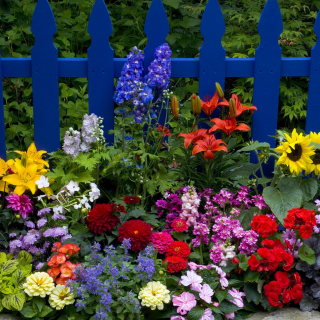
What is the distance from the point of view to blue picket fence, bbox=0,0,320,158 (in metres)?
3.10

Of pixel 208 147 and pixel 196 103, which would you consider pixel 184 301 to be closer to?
pixel 208 147

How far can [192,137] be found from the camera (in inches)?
113

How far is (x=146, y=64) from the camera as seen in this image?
3182mm

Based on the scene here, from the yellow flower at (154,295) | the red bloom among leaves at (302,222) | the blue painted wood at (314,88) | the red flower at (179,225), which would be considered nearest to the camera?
the yellow flower at (154,295)

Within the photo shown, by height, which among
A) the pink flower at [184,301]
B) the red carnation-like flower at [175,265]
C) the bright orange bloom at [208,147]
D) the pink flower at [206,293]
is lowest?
the pink flower at [184,301]

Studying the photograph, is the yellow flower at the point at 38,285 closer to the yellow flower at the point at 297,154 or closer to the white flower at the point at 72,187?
the white flower at the point at 72,187

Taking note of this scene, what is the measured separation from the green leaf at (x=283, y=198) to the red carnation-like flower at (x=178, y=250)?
0.54 meters

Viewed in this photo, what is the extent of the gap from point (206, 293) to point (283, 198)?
31.2 inches

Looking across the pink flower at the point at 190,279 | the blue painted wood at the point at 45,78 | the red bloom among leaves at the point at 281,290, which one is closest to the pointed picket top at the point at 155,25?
the blue painted wood at the point at 45,78

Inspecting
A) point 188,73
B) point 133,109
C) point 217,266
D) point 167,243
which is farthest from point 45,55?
point 217,266

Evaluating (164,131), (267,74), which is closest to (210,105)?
(164,131)

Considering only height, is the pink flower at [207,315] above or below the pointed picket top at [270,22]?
below

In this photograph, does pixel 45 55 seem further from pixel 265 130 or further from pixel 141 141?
pixel 265 130

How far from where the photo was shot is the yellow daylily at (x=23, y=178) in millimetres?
2818
